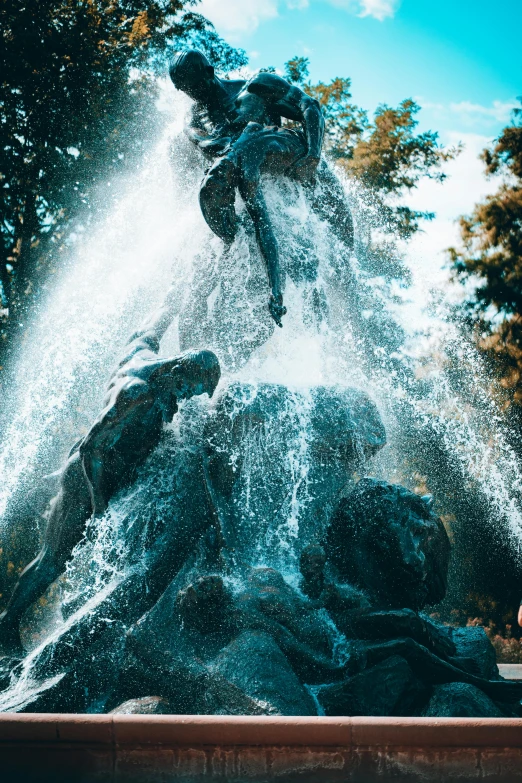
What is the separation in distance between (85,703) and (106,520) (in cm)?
114

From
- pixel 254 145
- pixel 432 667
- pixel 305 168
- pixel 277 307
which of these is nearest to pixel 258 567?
pixel 432 667

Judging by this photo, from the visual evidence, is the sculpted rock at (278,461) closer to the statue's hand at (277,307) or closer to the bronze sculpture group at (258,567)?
the bronze sculpture group at (258,567)

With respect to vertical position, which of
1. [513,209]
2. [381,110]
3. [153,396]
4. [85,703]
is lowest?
[85,703]

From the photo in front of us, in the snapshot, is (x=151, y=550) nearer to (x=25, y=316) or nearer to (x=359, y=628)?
(x=359, y=628)

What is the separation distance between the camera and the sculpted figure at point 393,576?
4.33 meters

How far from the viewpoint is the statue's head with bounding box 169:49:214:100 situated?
20.2 feet

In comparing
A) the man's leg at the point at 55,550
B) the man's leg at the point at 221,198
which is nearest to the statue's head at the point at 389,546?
the man's leg at the point at 55,550

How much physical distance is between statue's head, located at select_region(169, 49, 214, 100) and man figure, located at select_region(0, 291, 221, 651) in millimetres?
2464

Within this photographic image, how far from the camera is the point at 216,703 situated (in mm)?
3906

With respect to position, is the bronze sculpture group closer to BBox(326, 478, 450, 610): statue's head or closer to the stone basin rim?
BBox(326, 478, 450, 610): statue's head

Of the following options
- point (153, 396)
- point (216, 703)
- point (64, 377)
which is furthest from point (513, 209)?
point (216, 703)

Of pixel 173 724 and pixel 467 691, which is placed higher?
pixel 173 724

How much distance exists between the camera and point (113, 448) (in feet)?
16.0

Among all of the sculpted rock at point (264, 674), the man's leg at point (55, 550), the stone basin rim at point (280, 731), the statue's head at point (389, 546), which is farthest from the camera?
the man's leg at point (55, 550)
